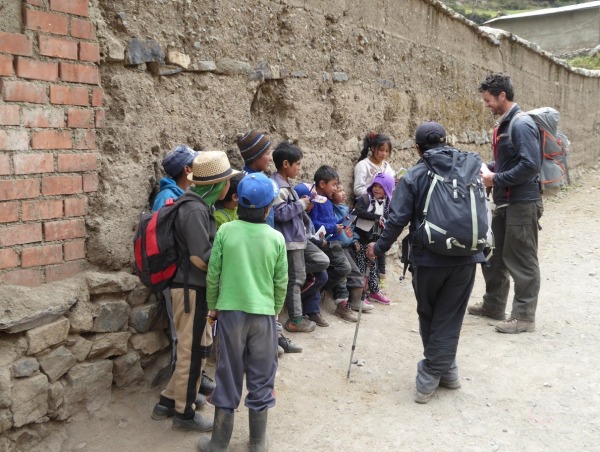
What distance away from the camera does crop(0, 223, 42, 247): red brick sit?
296 cm

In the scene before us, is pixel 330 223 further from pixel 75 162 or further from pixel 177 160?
pixel 75 162

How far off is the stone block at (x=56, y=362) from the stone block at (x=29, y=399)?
46mm

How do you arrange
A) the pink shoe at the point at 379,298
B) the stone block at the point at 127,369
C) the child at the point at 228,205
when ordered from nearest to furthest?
the stone block at the point at 127,369 → the child at the point at 228,205 → the pink shoe at the point at 379,298

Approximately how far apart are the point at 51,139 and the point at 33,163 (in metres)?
0.16

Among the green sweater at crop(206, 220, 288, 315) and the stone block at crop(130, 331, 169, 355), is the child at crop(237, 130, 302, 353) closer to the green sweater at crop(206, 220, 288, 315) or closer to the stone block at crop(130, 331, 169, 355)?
the stone block at crop(130, 331, 169, 355)

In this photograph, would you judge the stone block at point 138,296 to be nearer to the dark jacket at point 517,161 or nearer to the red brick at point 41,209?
the red brick at point 41,209

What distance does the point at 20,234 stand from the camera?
3.03m

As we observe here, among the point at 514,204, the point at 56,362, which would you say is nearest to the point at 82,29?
the point at 56,362

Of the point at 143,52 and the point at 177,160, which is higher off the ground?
the point at 143,52

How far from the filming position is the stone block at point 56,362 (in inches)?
122

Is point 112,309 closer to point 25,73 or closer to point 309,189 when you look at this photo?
point 25,73

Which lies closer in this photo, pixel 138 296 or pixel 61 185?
pixel 61 185

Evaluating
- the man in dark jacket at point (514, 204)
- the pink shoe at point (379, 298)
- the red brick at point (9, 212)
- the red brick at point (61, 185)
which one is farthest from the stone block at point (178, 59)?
the pink shoe at point (379, 298)

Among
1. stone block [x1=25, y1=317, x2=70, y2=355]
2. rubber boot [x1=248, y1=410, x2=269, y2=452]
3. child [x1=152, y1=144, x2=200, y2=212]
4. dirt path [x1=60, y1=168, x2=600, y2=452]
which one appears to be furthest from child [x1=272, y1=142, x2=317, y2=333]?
stone block [x1=25, y1=317, x2=70, y2=355]
